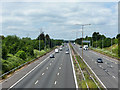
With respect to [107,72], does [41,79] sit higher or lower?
higher

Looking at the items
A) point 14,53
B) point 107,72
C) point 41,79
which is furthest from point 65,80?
point 14,53

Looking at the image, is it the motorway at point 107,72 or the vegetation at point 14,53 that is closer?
the motorway at point 107,72

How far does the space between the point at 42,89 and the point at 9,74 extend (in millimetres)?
13260

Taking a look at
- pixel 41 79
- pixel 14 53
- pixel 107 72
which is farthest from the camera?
pixel 14 53

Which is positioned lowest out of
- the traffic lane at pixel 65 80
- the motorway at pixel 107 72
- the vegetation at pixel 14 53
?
the motorway at pixel 107 72

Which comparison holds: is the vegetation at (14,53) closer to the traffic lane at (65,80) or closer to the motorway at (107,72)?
the traffic lane at (65,80)

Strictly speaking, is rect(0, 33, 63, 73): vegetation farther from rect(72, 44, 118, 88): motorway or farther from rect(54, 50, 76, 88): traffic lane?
rect(72, 44, 118, 88): motorway

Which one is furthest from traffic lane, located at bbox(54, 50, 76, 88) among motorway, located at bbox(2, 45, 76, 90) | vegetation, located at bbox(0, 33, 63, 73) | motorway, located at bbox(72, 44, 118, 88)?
vegetation, located at bbox(0, 33, 63, 73)

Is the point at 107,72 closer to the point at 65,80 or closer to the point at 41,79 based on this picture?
the point at 65,80

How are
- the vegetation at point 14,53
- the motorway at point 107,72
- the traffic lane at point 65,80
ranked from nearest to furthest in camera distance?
the traffic lane at point 65,80
the motorway at point 107,72
the vegetation at point 14,53

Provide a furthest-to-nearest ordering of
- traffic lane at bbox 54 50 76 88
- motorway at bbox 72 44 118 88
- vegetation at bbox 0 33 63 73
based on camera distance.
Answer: vegetation at bbox 0 33 63 73 → motorway at bbox 72 44 118 88 → traffic lane at bbox 54 50 76 88

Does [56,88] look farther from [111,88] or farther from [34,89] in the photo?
[111,88]

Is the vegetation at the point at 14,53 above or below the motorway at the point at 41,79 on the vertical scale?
above

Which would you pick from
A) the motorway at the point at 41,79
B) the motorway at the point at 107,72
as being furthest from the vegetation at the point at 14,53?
the motorway at the point at 107,72
